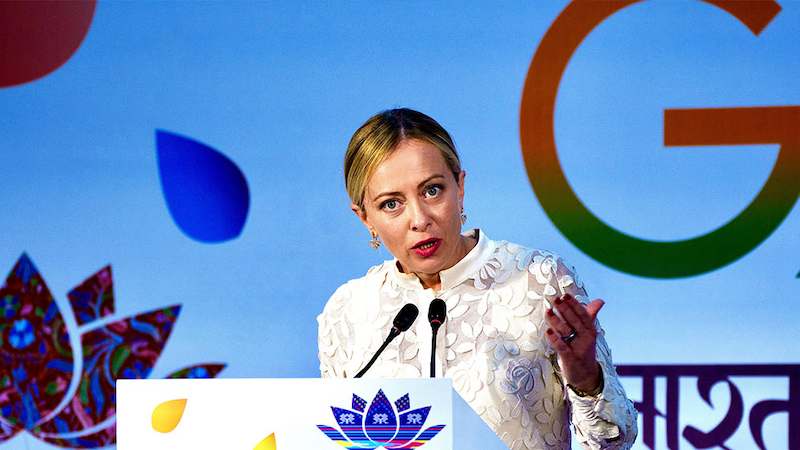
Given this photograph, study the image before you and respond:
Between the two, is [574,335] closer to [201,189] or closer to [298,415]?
[298,415]

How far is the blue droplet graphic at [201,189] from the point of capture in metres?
3.52

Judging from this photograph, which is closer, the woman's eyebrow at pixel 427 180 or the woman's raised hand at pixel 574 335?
the woman's raised hand at pixel 574 335

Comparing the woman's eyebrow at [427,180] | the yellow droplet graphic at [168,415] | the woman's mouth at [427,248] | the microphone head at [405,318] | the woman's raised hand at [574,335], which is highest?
the woman's eyebrow at [427,180]

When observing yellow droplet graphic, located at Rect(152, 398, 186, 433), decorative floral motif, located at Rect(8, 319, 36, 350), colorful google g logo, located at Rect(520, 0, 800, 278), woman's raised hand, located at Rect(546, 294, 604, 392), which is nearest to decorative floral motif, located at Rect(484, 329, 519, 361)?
woman's raised hand, located at Rect(546, 294, 604, 392)

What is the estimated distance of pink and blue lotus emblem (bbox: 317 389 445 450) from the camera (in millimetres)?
1296

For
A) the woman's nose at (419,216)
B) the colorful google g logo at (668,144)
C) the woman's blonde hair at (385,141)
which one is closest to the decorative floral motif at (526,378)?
the woman's nose at (419,216)

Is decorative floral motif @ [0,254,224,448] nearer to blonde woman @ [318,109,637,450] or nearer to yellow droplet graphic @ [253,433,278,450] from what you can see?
blonde woman @ [318,109,637,450]

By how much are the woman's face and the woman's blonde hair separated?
2 cm

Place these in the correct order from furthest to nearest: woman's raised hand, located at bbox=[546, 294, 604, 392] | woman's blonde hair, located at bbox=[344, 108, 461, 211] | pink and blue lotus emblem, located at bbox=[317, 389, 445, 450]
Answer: woman's blonde hair, located at bbox=[344, 108, 461, 211], woman's raised hand, located at bbox=[546, 294, 604, 392], pink and blue lotus emblem, located at bbox=[317, 389, 445, 450]

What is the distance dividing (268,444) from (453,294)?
841 millimetres

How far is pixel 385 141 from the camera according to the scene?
6.68 ft

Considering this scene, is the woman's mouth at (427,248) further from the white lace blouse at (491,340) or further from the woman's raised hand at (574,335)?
the woman's raised hand at (574,335)

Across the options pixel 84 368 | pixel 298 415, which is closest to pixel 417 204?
pixel 298 415

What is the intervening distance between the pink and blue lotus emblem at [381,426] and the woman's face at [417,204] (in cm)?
72
